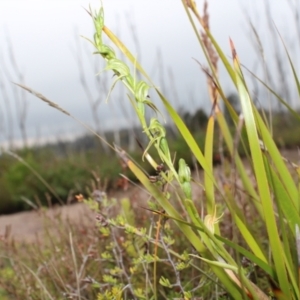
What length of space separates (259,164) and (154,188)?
210mm

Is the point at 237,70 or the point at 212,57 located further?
the point at 212,57

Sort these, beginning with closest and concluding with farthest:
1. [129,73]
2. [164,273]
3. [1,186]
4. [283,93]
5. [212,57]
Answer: [129,73]
[212,57]
[164,273]
[1,186]
[283,93]

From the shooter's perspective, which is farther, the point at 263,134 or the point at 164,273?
the point at 164,273

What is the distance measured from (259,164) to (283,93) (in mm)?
16791

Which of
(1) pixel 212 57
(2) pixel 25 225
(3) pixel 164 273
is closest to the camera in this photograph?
(1) pixel 212 57

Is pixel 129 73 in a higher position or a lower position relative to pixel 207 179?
higher

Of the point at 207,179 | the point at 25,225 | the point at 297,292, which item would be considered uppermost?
the point at 207,179

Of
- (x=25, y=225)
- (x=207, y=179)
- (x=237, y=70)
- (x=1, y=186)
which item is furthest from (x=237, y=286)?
(x=1, y=186)

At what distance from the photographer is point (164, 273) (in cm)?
198

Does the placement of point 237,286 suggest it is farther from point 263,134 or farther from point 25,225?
point 25,225

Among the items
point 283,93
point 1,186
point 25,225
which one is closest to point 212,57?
point 25,225

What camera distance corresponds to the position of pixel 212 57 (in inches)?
60.7

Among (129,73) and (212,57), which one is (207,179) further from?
(212,57)

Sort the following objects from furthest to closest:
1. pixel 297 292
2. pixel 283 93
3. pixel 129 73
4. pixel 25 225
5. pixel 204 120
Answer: pixel 204 120, pixel 283 93, pixel 25 225, pixel 297 292, pixel 129 73
